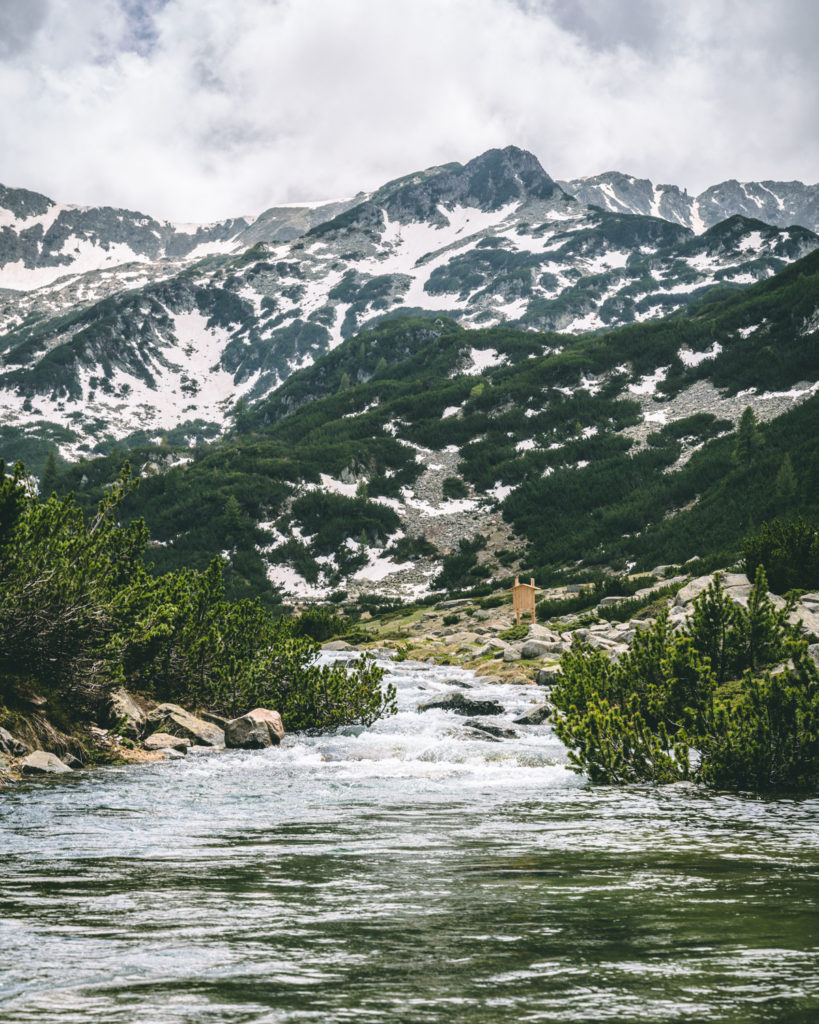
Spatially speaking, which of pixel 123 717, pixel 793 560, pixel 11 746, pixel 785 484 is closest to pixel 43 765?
pixel 11 746

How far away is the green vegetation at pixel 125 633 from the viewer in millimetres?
12195

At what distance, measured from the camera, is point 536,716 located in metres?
17.3

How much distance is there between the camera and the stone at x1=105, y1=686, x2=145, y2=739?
1373 cm

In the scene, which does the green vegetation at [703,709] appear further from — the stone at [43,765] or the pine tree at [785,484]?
the pine tree at [785,484]

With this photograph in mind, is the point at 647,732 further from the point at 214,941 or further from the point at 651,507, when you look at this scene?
the point at 651,507

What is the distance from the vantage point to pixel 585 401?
3937 inches

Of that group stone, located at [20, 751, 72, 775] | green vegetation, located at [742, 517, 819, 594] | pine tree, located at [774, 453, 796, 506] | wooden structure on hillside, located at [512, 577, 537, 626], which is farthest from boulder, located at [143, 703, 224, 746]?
pine tree, located at [774, 453, 796, 506]

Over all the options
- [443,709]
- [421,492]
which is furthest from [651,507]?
[443,709]

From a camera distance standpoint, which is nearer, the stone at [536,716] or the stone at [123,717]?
the stone at [123,717]

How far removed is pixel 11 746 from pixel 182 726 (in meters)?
3.84

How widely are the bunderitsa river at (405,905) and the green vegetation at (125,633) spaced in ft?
9.85

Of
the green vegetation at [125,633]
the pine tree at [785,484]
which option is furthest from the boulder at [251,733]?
the pine tree at [785,484]

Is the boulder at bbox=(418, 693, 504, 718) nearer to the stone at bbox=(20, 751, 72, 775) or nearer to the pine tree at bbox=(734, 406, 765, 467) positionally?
the stone at bbox=(20, 751, 72, 775)

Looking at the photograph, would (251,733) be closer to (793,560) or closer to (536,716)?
(536,716)
